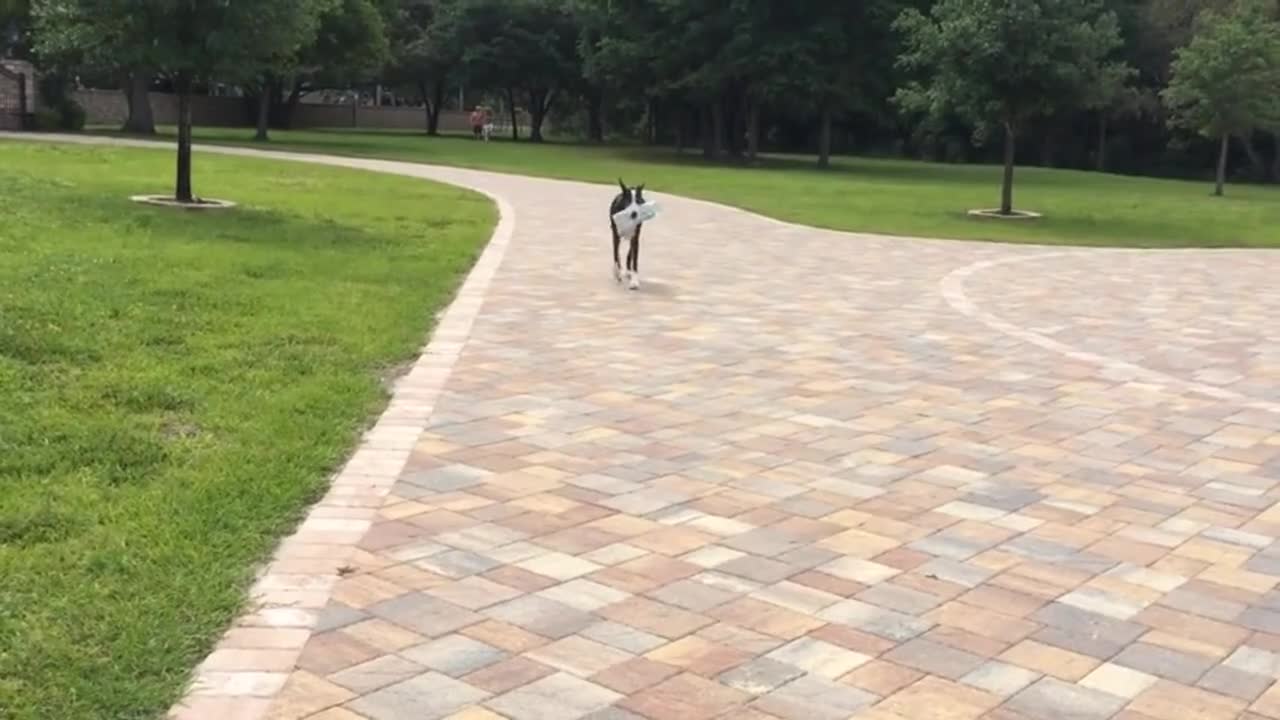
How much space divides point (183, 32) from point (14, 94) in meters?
30.6

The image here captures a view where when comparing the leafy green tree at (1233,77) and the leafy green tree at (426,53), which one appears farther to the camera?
the leafy green tree at (426,53)

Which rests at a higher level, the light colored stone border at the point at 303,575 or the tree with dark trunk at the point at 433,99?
the tree with dark trunk at the point at 433,99

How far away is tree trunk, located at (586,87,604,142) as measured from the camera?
60.0m

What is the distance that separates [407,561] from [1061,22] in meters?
20.0

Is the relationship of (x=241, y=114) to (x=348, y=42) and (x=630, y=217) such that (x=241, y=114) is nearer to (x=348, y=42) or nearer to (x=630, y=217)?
(x=348, y=42)

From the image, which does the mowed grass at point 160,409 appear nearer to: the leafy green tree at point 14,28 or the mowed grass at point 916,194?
the mowed grass at point 916,194

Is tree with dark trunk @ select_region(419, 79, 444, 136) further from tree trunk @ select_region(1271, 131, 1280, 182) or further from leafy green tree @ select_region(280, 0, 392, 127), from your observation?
tree trunk @ select_region(1271, 131, 1280, 182)

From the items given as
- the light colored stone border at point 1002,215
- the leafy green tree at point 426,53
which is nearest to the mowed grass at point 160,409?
the light colored stone border at point 1002,215

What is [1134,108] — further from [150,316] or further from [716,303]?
[150,316]

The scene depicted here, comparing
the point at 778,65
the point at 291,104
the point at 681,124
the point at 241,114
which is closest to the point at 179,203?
the point at 778,65

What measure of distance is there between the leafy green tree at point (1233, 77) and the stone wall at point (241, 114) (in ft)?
123

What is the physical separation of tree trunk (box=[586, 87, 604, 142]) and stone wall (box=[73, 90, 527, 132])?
10.3m

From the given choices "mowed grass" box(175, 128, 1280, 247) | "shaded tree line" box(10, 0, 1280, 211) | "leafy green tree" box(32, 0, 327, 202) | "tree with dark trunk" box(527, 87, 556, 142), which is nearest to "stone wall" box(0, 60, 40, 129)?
"shaded tree line" box(10, 0, 1280, 211)

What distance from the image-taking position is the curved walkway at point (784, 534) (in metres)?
3.81
